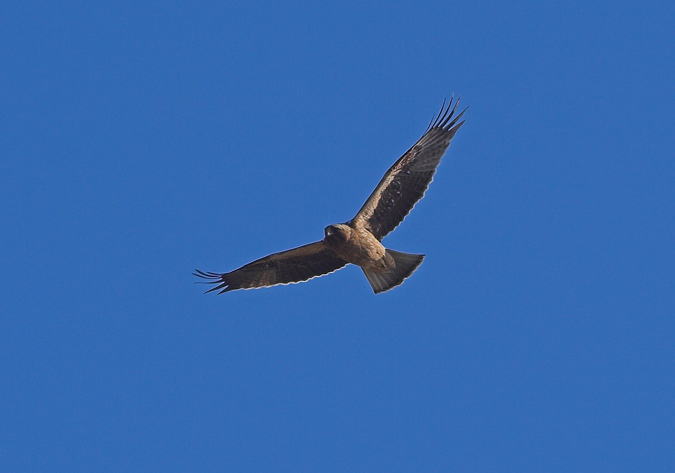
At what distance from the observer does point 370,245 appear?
1181 centimetres

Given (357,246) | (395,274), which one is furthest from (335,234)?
(395,274)

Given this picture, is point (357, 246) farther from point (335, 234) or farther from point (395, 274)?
point (395, 274)

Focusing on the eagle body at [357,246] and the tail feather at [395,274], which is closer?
the eagle body at [357,246]

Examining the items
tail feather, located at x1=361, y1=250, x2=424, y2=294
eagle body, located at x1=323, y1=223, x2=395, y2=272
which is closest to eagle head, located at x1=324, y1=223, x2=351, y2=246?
eagle body, located at x1=323, y1=223, x2=395, y2=272

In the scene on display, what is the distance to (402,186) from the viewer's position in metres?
12.5

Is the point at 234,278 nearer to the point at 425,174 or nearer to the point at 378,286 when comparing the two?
the point at 378,286

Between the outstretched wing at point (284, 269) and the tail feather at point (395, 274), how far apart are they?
0.59 m

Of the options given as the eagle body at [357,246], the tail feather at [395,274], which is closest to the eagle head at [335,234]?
the eagle body at [357,246]

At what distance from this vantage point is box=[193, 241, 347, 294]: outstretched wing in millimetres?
12511

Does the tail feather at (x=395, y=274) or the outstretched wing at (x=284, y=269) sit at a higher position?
the outstretched wing at (x=284, y=269)

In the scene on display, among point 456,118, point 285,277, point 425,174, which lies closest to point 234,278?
point 285,277

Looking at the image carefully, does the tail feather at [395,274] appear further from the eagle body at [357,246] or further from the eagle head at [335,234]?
the eagle head at [335,234]

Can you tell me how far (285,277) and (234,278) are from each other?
859mm

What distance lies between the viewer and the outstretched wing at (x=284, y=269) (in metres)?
12.5
